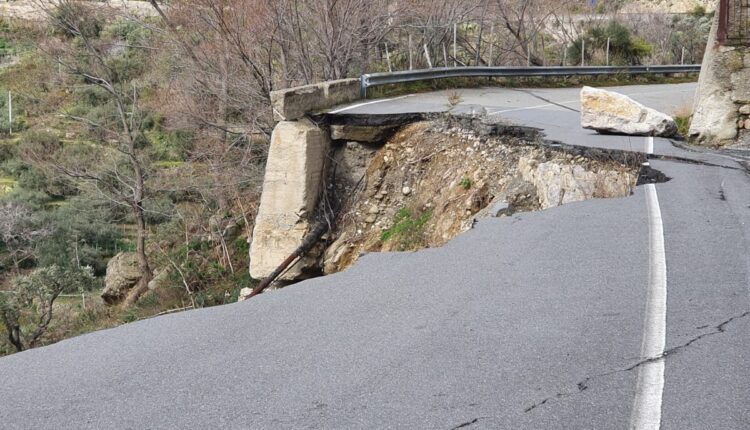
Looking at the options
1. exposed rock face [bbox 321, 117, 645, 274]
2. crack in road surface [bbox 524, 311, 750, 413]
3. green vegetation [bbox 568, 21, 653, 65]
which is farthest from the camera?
green vegetation [bbox 568, 21, 653, 65]

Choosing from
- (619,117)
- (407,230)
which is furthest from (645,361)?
(619,117)

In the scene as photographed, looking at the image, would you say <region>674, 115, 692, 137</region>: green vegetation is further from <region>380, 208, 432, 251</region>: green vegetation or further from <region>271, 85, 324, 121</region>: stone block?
<region>271, 85, 324, 121</region>: stone block

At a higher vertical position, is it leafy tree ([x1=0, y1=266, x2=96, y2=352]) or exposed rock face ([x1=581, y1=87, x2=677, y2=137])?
exposed rock face ([x1=581, y1=87, x2=677, y2=137])

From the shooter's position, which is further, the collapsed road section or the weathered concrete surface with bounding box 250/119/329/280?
the weathered concrete surface with bounding box 250/119/329/280

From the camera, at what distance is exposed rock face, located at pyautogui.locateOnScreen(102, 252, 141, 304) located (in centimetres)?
2014

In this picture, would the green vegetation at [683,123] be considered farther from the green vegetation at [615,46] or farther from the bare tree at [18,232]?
the bare tree at [18,232]

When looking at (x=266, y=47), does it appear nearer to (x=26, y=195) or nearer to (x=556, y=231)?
(x=26, y=195)

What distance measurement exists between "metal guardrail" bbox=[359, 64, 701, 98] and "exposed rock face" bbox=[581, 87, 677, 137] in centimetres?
541

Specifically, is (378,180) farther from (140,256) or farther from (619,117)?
(140,256)

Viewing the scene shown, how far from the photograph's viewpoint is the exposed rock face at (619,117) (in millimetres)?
13180

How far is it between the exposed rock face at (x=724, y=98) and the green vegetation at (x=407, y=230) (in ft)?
15.4

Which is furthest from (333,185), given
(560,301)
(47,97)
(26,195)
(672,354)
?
(47,97)

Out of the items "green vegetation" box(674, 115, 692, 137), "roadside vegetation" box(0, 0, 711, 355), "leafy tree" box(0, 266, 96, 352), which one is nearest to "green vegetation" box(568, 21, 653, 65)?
"roadside vegetation" box(0, 0, 711, 355)

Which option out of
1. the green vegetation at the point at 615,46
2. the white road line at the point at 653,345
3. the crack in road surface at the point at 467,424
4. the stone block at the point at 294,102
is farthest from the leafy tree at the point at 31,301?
the green vegetation at the point at 615,46
